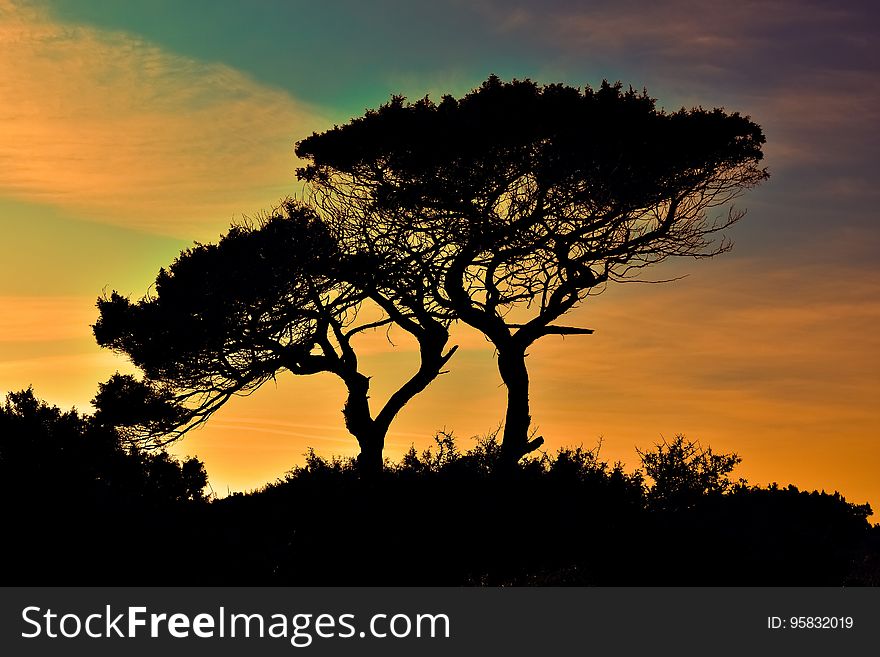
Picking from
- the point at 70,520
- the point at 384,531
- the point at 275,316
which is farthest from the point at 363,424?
the point at 70,520

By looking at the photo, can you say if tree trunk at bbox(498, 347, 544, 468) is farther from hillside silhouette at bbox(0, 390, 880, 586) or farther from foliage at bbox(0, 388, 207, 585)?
foliage at bbox(0, 388, 207, 585)

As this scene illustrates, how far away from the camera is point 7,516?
1212 cm

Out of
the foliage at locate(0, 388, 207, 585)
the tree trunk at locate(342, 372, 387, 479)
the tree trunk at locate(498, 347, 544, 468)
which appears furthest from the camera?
the tree trunk at locate(342, 372, 387, 479)

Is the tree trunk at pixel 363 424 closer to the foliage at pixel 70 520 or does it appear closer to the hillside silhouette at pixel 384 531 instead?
the hillside silhouette at pixel 384 531

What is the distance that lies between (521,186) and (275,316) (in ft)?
21.0

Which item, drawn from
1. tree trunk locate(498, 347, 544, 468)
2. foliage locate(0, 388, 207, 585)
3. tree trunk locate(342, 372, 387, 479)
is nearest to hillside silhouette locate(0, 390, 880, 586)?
foliage locate(0, 388, 207, 585)

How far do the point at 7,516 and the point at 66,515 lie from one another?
2.19 feet

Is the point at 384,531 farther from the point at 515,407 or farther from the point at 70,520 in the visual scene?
the point at 515,407

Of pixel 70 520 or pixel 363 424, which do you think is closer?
pixel 70 520

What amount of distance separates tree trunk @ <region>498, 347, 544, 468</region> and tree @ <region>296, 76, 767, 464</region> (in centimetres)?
3

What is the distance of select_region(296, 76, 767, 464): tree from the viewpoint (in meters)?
21.3

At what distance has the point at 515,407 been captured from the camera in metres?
21.2
